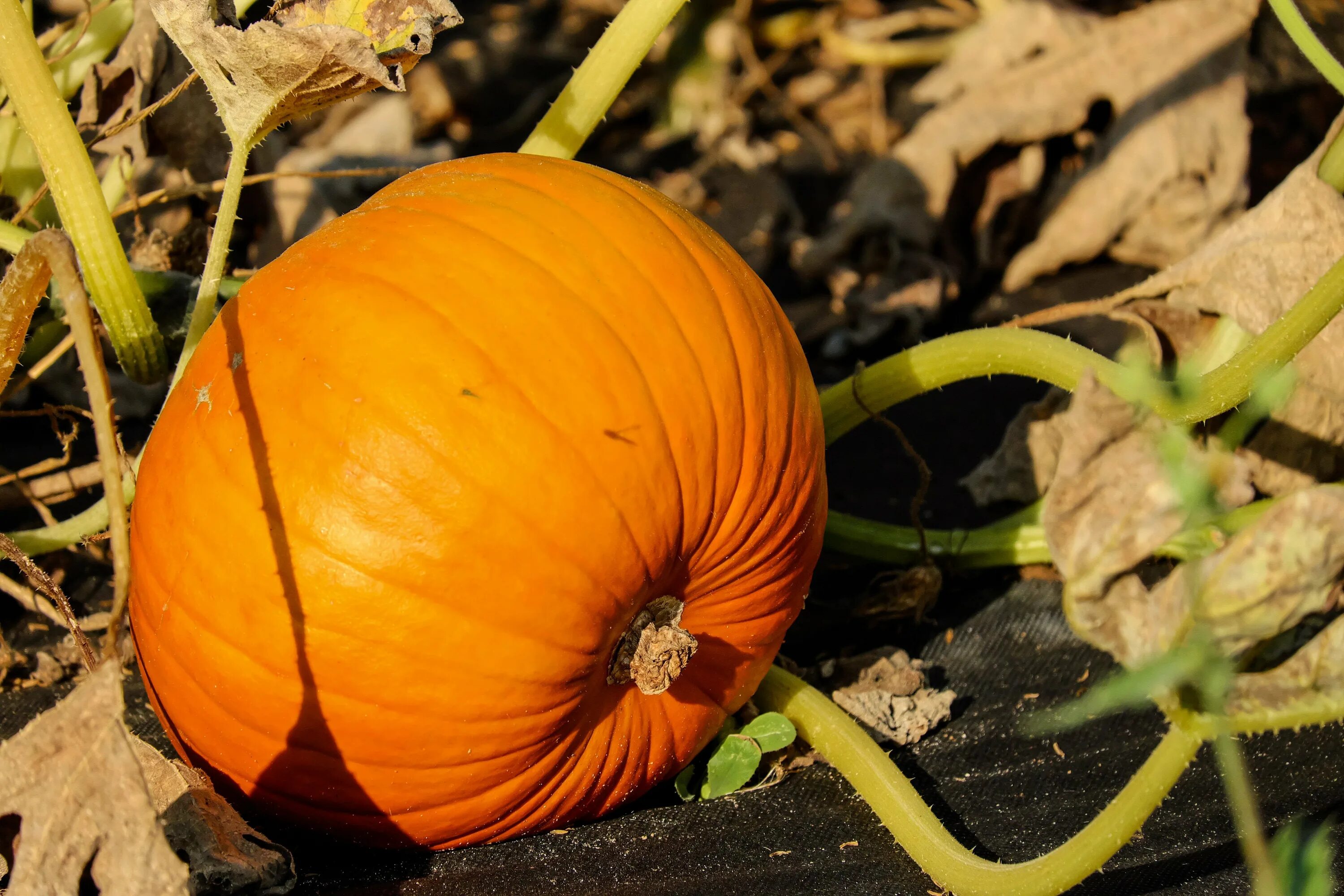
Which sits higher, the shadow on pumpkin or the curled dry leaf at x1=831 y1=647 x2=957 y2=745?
the shadow on pumpkin

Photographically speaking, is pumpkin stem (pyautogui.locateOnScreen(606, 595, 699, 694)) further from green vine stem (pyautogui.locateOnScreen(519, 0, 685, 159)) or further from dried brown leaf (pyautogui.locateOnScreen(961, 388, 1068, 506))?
dried brown leaf (pyautogui.locateOnScreen(961, 388, 1068, 506))

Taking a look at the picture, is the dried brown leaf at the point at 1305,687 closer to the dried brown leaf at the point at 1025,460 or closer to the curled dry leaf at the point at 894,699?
the curled dry leaf at the point at 894,699

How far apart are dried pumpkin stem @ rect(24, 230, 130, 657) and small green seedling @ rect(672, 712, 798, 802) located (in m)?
0.80

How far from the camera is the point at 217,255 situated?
1.54m

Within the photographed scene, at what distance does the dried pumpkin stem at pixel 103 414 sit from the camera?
3.23 feet

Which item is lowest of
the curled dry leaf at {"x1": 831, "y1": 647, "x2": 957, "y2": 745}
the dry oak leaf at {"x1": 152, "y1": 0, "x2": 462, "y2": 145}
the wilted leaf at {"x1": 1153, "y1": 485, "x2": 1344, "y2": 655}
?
the curled dry leaf at {"x1": 831, "y1": 647, "x2": 957, "y2": 745}

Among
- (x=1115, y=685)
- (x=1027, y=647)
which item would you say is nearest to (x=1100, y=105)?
(x=1027, y=647)

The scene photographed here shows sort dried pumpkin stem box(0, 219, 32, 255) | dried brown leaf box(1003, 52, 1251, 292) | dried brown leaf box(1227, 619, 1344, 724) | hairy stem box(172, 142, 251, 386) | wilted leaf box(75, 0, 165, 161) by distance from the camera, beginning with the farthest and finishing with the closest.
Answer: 1. dried brown leaf box(1003, 52, 1251, 292)
2. wilted leaf box(75, 0, 165, 161)
3. dried pumpkin stem box(0, 219, 32, 255)
4. hairy stem box(172, 142, 251, 386)
5. dried brown leaf box(1227, 619, 1344, 724)

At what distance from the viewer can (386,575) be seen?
1235 mm

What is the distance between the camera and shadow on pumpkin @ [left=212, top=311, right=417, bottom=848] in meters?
1.25

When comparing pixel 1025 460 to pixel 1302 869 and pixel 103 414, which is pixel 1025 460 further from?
pixel 103 414

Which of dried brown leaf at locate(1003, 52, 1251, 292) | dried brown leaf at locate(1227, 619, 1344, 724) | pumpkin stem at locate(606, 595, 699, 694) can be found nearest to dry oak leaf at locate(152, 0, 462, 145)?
pumpkin stem at locate(606, 595, 699, 694)

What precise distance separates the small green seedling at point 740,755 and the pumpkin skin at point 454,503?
0.15 metres

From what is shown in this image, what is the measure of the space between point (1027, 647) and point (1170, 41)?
70.7 inches
